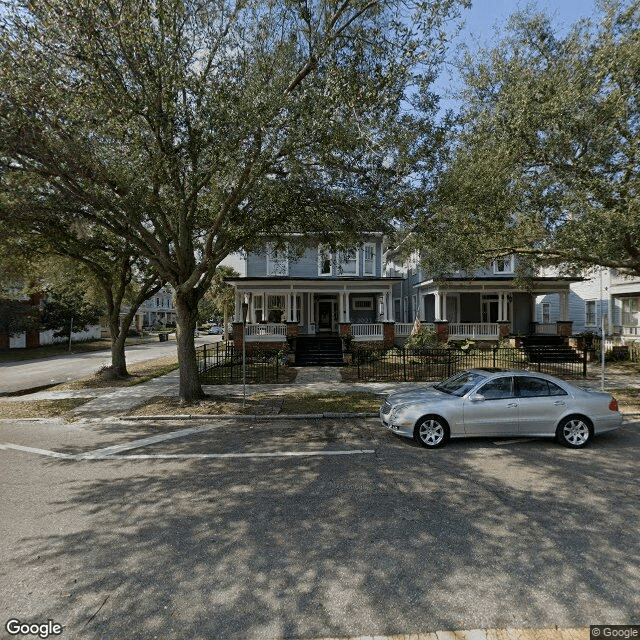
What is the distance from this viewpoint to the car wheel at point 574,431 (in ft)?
25.1

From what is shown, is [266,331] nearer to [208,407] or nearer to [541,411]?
[208,407]

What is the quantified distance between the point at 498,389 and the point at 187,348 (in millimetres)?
8511

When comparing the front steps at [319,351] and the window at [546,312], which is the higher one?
the window at [546,312]

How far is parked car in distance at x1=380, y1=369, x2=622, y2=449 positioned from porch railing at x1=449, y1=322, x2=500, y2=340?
15.9m

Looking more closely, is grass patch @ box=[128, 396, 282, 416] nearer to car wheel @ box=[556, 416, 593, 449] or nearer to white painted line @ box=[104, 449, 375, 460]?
white painted line @ box=[104, 449, 375, 460]

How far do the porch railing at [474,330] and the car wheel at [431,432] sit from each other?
16.7 metres

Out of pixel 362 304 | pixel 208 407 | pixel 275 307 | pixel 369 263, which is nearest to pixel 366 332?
pixel 369 263

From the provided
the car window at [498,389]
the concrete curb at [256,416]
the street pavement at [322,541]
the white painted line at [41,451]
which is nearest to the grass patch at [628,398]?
the street pavement at [322,541]

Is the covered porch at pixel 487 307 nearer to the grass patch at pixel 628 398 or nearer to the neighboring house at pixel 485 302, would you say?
the neighboring house at pixel 485 302

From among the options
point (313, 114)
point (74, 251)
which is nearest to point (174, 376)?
point (74, 251)

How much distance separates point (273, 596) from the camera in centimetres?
342

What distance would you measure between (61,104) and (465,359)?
17.3 metres

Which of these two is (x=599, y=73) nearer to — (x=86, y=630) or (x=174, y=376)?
(x=86, y=630)

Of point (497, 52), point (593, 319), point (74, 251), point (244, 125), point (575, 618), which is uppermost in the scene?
point (497, 52)
